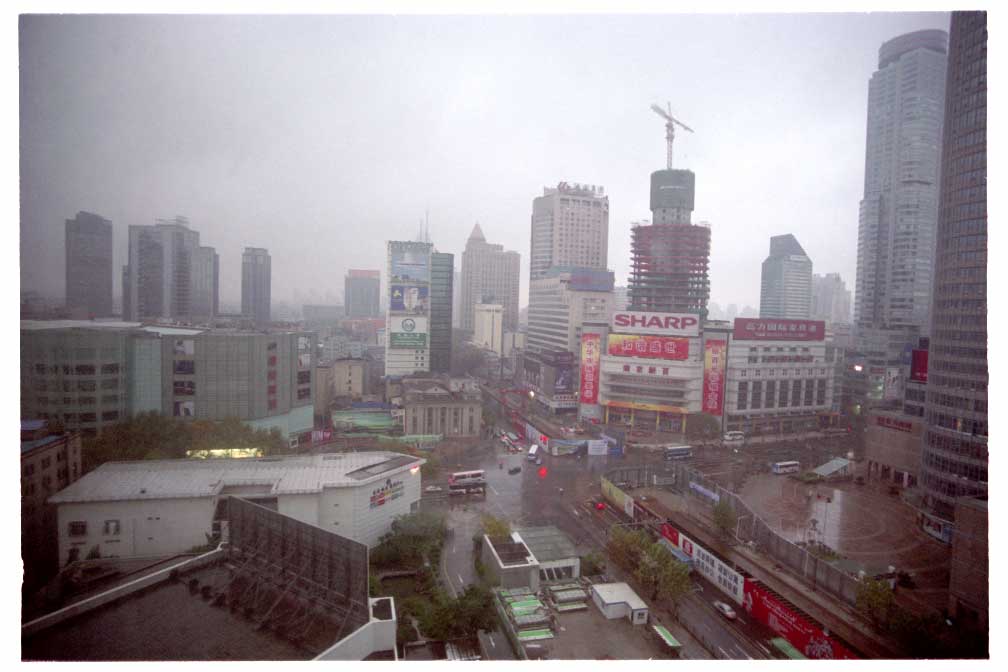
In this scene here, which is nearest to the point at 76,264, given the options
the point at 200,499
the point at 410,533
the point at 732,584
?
the point at 200,499

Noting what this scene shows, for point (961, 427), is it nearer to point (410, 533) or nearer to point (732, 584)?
point (732, 584)

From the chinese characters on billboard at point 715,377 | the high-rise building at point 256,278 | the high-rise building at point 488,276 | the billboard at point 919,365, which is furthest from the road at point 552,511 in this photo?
the high-rise building at point 488,276

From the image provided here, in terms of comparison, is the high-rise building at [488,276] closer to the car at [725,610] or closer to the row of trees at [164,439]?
the row of trees at [164,439]

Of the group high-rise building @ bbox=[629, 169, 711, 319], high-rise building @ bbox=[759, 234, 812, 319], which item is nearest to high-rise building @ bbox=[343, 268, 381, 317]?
high-rise building @ bbox=[629, 169, 711, 319]

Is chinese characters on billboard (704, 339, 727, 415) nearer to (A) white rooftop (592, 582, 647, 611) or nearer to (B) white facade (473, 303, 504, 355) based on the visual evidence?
(A) white rooftop (592, 582, 647, 611)

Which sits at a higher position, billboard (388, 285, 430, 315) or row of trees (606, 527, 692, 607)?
billboard (388, 285, 430, 315)
